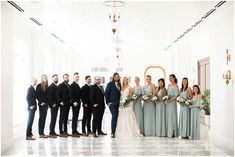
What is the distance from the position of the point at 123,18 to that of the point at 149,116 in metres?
2.91

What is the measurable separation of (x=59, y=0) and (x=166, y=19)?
3.58m

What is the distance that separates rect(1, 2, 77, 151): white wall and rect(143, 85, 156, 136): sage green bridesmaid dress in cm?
350

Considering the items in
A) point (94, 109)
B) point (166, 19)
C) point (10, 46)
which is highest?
point (166, 19)

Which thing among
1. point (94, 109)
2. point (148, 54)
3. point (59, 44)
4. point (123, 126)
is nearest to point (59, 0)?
point (94, 109)

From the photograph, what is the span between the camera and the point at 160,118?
1003 cm

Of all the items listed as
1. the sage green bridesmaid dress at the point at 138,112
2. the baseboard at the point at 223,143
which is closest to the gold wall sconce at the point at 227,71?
the baseboard at the point at 223,143

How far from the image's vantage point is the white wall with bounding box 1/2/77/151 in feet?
27.3

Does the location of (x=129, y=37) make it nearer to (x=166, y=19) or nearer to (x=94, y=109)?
(x=166, y=19)

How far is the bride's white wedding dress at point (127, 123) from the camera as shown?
10047mm

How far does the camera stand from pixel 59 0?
847cm

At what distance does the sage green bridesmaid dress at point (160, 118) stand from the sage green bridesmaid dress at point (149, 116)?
13 centimetres

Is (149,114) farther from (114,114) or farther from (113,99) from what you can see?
(113,99)

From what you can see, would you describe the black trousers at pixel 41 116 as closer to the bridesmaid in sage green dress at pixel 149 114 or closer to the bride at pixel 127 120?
the bride at pixel 127 120

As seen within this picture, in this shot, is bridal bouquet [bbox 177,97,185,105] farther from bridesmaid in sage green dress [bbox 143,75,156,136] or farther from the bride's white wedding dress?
the bride's white wedding dress
